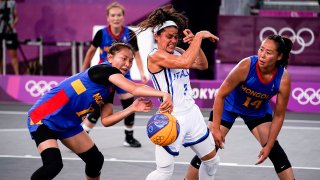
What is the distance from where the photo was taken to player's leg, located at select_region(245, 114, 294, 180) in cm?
822

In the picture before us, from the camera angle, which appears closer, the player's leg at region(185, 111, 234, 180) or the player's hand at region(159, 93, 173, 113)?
the player's hand at region(159, 93, 173, 113)

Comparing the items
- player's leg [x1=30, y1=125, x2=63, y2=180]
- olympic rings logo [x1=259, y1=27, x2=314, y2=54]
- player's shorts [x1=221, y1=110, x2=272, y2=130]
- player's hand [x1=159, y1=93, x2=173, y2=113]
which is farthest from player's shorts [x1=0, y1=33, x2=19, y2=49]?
player's hand [x1=159, y1=93, x2=173, y2=113]

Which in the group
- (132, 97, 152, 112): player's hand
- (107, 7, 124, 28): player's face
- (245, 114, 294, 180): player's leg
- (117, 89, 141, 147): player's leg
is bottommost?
(117, 89, 141, 147): player's leg

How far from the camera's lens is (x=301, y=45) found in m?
16.6

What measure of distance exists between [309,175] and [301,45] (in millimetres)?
6994

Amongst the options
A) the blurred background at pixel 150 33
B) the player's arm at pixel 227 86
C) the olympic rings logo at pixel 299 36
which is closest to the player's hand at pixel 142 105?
the player's arm at pixel 227 86

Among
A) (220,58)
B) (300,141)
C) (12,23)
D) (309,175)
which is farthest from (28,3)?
(309,175)

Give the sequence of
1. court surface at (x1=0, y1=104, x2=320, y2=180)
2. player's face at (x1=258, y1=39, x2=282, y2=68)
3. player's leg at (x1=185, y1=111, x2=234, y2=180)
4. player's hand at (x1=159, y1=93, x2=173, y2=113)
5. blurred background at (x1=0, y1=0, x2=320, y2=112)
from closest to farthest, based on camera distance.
→ player's hand at (x1=159, y1=93, x2=173, y2=113) < player's face at (x1=258, y1=39, x2=282, y2=68) < player's leg at (x1=185, y1=111, x2=234, y2=180) < court surface at (x1=0, y1=104, x2=320, y2=180) < blurred background at (x1=0, y1=0, x2=320, y2=112)

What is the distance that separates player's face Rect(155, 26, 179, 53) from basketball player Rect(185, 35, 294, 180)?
707 millimetres

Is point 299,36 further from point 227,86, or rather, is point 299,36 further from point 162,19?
point 162,19

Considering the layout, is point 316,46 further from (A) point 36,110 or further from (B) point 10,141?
(A) point 36,110

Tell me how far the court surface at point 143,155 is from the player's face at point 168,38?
99.8 inches

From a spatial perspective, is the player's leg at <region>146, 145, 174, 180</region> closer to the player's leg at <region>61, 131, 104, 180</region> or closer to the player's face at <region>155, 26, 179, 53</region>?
the player's leg at <region>61, 131, 104, 180</region>

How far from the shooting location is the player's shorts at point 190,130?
7711 mm
